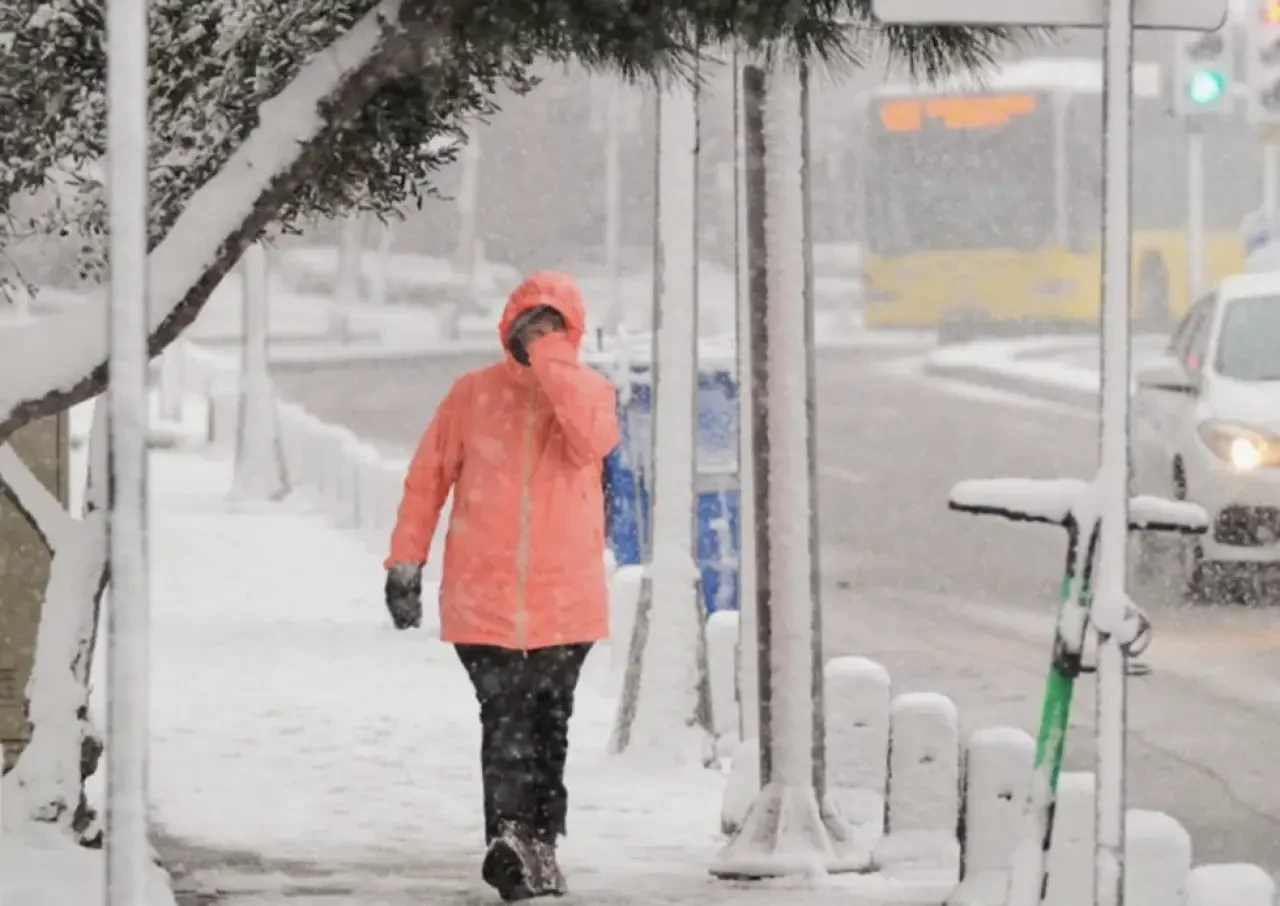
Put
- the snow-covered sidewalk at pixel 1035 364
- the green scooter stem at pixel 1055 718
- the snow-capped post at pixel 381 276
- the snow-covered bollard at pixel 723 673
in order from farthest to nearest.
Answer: the snow-capped post at pixel 381 276, the snow-covered sidewalk at pixel 1035 364, the snow-covered bollard at pixel 723 673, the green scooter stem at pixel 1055 718

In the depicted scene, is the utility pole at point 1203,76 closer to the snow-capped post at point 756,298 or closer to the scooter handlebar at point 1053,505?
the snow-capped post at point 756,298

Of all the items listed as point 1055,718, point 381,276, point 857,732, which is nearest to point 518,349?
point 1055,718

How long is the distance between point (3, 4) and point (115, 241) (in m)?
2.64

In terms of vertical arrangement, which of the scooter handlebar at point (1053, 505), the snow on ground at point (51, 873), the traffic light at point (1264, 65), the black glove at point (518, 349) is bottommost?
the snow on ground at point (51, 873)

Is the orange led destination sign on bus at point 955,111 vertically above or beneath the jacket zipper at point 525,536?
above

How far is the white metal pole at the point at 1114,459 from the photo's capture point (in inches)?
187

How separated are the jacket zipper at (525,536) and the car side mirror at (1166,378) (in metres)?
6.81

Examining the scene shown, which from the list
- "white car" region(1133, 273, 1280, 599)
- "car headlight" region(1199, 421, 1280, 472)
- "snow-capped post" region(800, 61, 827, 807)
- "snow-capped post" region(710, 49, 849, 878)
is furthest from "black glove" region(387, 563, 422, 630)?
"car headlight" region(1199, 421, 1280, 472)

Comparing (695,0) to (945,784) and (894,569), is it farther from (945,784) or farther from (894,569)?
(894,569)

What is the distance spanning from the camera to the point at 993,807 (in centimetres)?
643

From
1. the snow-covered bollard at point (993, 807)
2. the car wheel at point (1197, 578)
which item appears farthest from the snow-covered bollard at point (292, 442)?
the snow-covered bollard at point (993, 807)

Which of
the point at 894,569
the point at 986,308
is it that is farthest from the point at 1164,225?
the point at 894,569

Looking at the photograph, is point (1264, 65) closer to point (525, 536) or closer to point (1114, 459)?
point (525, 536)

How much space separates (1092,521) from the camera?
514 cm
